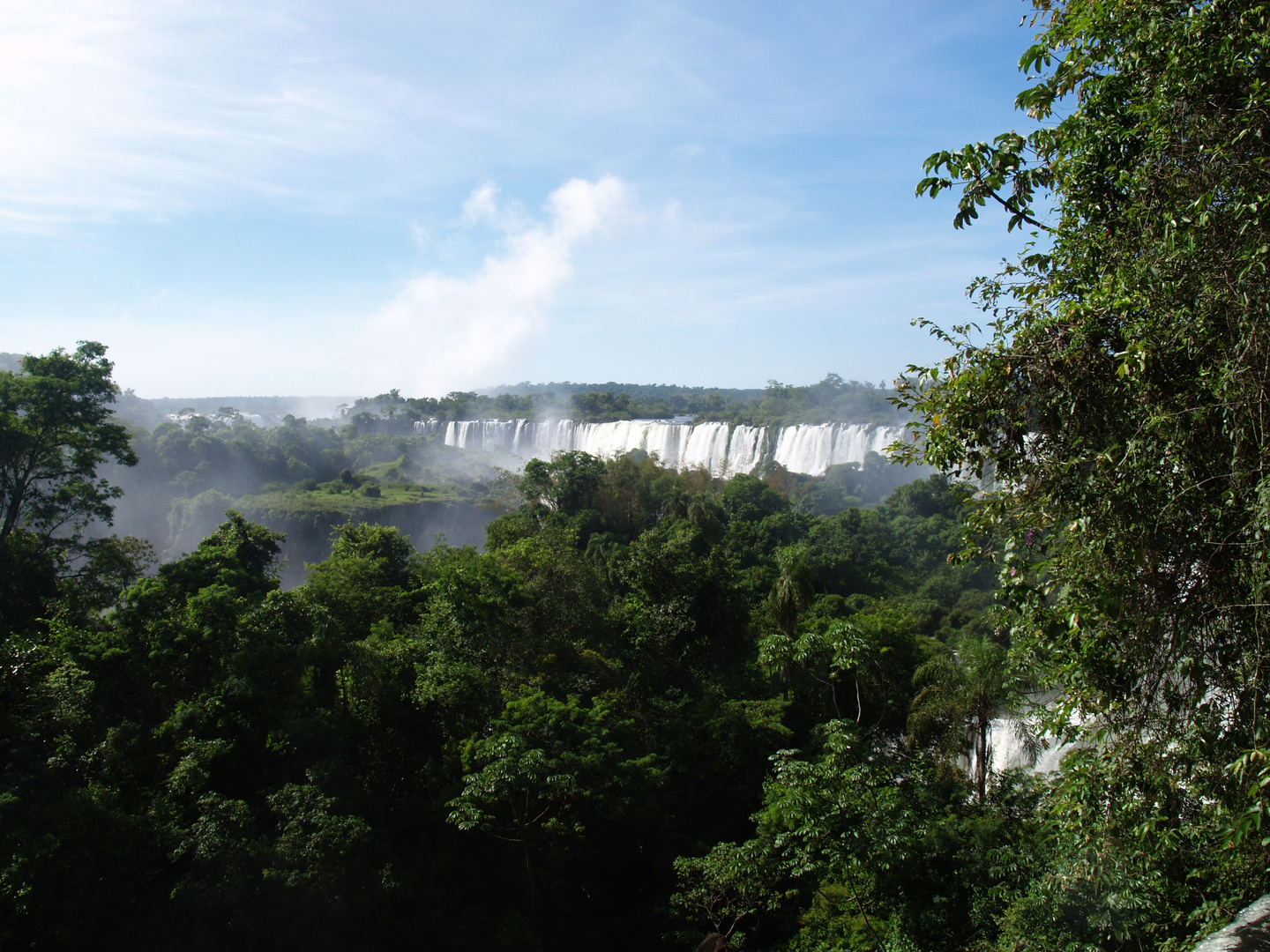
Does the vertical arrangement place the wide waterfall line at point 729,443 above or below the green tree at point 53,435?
above

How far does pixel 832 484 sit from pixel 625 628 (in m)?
30.5

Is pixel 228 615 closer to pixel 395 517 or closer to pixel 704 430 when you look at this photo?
pixel 395 517

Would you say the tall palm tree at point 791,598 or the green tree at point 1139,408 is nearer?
the green tree at point 1139,408

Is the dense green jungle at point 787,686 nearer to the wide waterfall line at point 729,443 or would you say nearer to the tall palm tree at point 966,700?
the tall palm tree at point 966,700

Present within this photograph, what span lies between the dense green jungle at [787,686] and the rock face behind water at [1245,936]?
0.99ft

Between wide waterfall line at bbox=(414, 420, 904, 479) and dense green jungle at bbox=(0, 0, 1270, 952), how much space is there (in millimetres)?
21554

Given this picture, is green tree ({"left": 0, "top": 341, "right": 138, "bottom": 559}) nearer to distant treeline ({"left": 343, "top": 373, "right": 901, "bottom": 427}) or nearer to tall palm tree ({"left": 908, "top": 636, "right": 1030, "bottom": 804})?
tall palm tree ({"left": 908, "top": 636, "right": 1030, "bottom": 804})

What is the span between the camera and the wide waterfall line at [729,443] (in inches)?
1881

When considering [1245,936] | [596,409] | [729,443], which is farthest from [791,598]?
[596,409]

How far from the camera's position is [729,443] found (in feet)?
166

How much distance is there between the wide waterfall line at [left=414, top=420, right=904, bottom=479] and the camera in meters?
47.8

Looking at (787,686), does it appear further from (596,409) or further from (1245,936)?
(596,409)

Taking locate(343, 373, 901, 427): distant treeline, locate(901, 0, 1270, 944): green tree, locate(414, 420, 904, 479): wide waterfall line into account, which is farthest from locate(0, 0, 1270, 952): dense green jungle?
locate(343, 373, 901, 427): distant treeline

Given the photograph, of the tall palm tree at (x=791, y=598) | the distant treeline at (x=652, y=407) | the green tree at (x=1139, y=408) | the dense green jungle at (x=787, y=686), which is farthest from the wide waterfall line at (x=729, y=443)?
the green tree at (x=1139, y=408)
